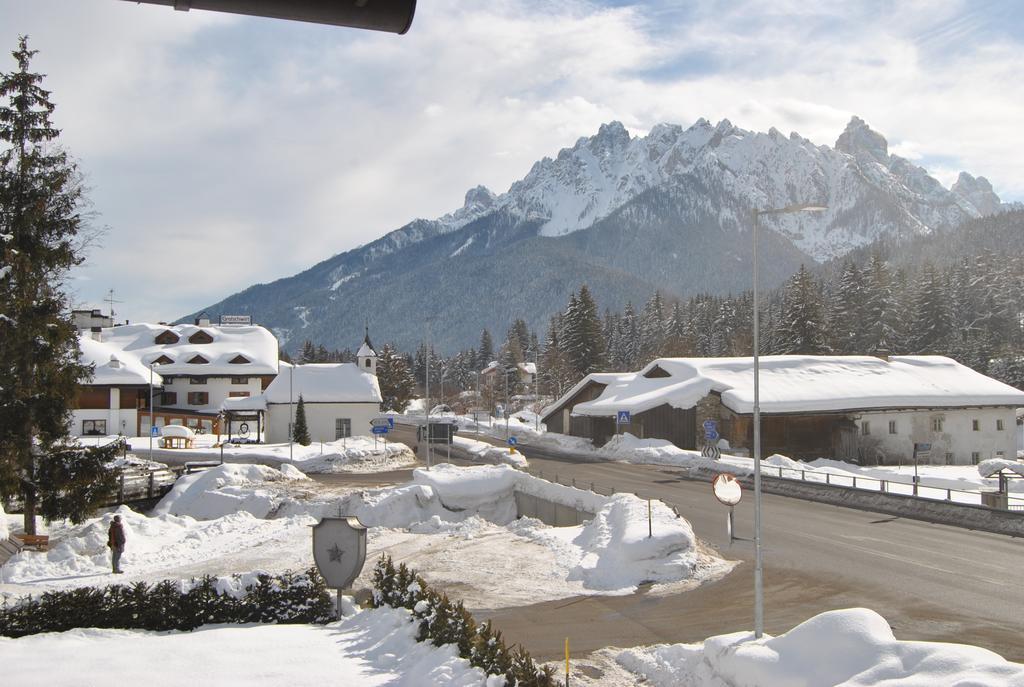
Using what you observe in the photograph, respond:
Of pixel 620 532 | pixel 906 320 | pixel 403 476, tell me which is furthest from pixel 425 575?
pixel 906 320

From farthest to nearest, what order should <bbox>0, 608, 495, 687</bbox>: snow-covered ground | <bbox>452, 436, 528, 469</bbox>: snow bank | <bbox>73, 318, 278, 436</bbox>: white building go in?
1. <bbox>73, 318, 278, 436</bbox>: white building
2. <bbox>452, 436, 528, 469</bbox>: snow bank
3. <bbox>0, 608, 495, 687</bbox>: snow-covered ground

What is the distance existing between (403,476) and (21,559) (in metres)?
26.4

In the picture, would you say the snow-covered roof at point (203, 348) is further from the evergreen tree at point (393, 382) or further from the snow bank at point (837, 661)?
the snow bank at point (837, 661)

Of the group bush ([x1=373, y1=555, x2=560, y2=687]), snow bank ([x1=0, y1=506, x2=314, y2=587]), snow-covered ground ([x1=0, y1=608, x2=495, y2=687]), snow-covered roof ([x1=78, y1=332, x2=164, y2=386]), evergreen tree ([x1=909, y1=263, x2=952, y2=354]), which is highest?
evergreen tree ([x1=909, y1=263, x2=952, y2=354])

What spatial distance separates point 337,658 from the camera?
44.3 feet

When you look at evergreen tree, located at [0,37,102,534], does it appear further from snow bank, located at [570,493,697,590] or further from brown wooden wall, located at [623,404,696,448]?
brown wooden wall, located at [623,404,696,448]

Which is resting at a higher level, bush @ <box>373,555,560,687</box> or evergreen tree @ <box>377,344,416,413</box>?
evergreen tree @ <box>377,344,416,413</box>

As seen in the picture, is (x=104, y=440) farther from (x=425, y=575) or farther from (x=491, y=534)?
(x=425, y=575)

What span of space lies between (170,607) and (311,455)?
134 feet

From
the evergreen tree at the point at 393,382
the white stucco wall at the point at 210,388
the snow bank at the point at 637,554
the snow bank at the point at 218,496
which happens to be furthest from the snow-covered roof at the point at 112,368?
the snow bank at the point at 637,554

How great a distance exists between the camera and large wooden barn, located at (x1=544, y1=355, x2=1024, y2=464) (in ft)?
178

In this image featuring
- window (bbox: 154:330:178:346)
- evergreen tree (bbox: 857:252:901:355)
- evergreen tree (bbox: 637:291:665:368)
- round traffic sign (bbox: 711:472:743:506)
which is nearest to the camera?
round traffic sign (bbox: 711:472:743:506)

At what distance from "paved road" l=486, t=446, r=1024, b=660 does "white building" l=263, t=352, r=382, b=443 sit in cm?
4404

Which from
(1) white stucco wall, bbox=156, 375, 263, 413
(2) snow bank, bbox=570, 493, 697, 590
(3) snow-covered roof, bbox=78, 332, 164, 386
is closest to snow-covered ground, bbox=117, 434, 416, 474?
(3) snow-covered roof, bbox=78, 332, 164, 386
